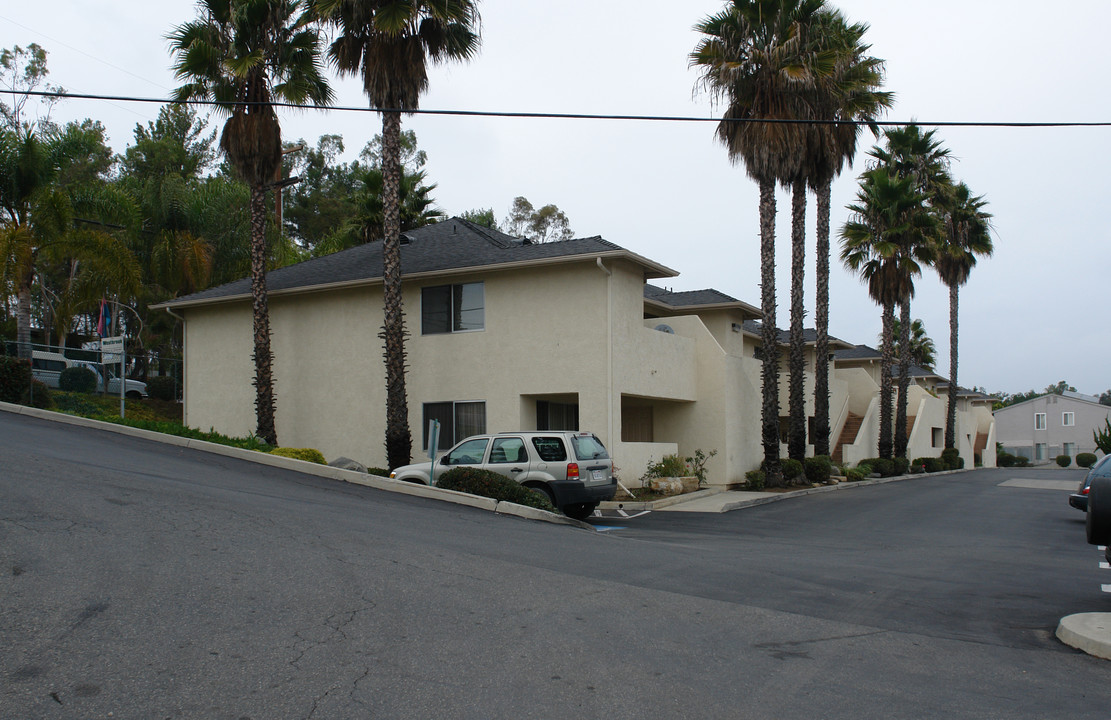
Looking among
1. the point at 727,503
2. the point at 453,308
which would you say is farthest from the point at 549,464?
the point at 453,308

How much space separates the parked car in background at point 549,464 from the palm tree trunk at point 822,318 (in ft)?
47.9

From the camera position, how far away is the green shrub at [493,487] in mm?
14805

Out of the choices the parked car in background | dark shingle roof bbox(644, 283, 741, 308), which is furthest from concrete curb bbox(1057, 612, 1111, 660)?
dark shingle roof bbox(644, 283, 741, 308)

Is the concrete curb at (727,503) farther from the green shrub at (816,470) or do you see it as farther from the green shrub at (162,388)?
the green shrub at (162,388)

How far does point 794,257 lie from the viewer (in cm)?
2602

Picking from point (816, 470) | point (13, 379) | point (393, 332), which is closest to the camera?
point (393, 332)

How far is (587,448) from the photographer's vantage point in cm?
1617

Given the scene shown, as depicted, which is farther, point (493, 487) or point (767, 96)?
point (767, 96)

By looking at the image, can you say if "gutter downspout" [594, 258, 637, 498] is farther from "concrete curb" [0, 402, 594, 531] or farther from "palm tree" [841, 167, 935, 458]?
"palm tree" [841, 167, 935, 458]

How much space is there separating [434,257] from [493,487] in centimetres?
1005

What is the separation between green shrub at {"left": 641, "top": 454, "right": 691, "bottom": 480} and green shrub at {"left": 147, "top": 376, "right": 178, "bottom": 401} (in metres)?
22.4

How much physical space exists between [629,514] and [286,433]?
37.9 ft

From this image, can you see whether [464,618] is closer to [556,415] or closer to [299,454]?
[299,454]

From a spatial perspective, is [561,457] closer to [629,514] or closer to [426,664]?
[629,514]
